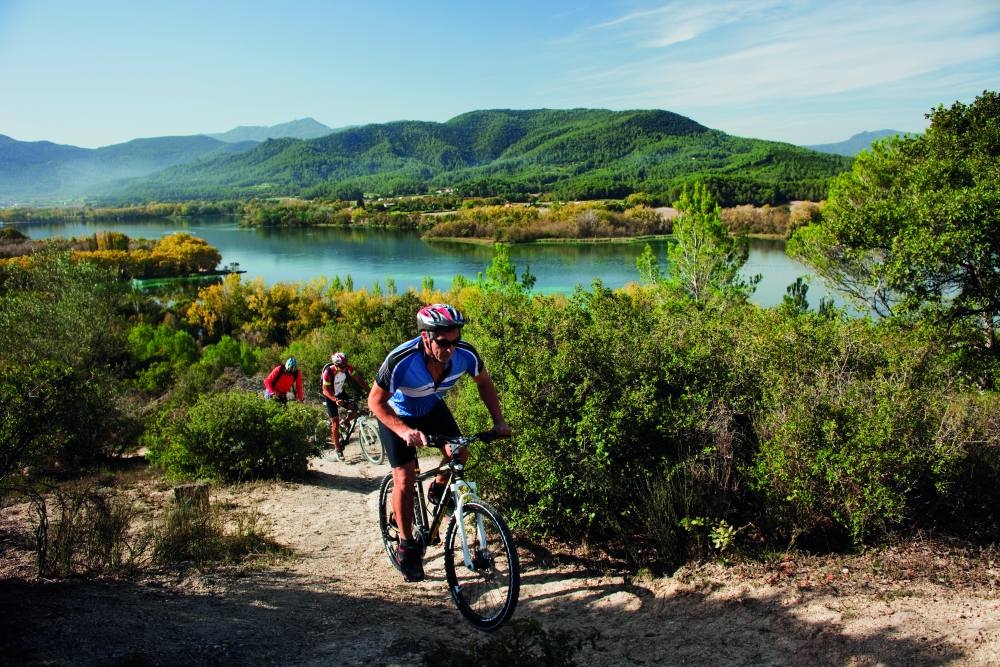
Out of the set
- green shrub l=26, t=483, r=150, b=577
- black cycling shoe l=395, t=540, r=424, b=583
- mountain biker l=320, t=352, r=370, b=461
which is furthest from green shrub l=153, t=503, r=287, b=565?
mountain biker l=320, t=352, r=370, b=461

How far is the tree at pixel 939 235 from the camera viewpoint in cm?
1134

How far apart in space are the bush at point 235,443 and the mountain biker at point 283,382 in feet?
6.44

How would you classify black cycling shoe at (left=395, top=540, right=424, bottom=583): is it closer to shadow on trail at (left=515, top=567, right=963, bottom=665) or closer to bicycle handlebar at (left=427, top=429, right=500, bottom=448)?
shadow on trail at (left=515, top=567, right=963, bottom=665)

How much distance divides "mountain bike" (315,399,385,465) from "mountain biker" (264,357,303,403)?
2.60ft

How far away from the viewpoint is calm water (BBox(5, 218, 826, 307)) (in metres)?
61.6

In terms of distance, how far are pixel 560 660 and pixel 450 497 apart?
5.41 ft

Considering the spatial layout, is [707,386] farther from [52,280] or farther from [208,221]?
[208,221]

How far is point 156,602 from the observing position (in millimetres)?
4262

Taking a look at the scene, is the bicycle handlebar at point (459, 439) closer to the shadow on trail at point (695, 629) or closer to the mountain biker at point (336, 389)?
the shadow on trail at point (695, 629)

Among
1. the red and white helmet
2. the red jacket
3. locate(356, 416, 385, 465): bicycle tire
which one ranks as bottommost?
locate(356, 416, 385, 465): bicycle tire

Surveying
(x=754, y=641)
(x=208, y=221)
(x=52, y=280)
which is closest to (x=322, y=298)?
(x=52, y=280)

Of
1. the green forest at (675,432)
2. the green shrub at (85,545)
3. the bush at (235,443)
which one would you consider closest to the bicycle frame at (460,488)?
the green forest at (675,432)

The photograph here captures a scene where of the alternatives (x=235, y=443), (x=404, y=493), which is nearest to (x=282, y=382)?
(x=235, y=443)

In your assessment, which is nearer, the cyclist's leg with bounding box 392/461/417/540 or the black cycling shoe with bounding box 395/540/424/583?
the cyclist's leg with bounding box 392/461/417/540
